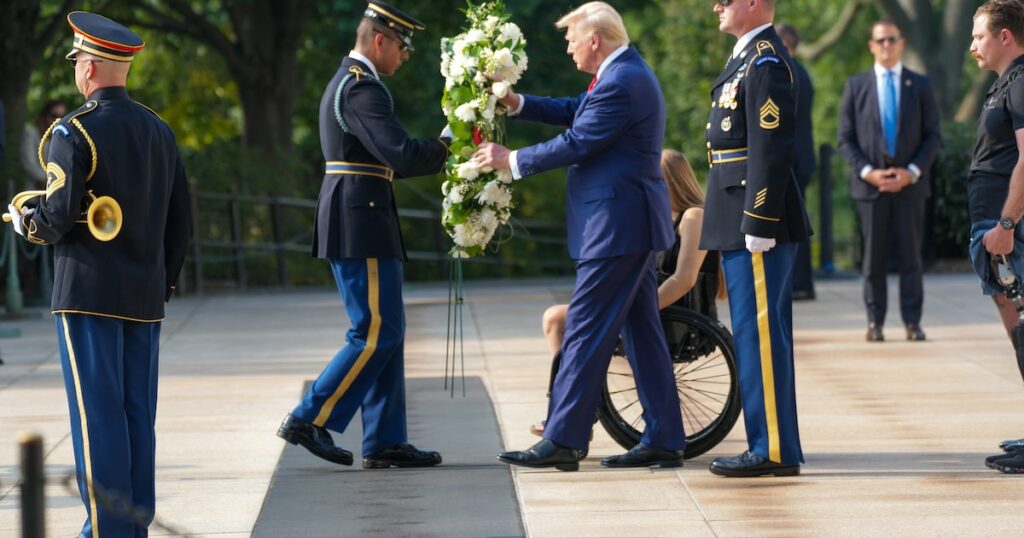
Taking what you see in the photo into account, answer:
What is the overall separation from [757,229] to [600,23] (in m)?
1.09

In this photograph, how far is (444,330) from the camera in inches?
500

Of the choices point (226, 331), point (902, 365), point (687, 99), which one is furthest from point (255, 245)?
point (687, 99)

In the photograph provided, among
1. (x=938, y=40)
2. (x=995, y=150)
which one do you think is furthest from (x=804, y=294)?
(x=938, y=40)

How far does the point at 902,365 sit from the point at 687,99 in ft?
104

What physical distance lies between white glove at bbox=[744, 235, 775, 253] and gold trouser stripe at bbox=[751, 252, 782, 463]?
0.08 metres

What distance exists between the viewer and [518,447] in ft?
24.7

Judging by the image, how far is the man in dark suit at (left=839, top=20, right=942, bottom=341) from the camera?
11.2 meters

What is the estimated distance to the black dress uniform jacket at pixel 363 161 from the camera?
686cm

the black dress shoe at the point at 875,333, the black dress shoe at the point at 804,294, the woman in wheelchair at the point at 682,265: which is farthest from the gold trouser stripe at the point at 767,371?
the black dress shoe at the point at 804,294

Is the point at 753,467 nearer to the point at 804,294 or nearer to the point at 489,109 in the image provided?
the point at 489,109

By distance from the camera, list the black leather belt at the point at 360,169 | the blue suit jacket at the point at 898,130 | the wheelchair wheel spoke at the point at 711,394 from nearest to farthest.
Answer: the black leather belt at the point at 360,169 → the wheelchair wheel spoke at the point at 711,394 → the blue suit jacket at the point at 898,130

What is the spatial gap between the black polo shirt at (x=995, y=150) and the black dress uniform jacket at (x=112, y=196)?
11.6ft

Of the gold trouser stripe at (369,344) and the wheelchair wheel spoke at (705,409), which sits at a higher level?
the gold trouser stripe at (369,344)

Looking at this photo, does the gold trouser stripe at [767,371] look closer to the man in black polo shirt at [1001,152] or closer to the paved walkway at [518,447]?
the paved walkway at [518,447]
